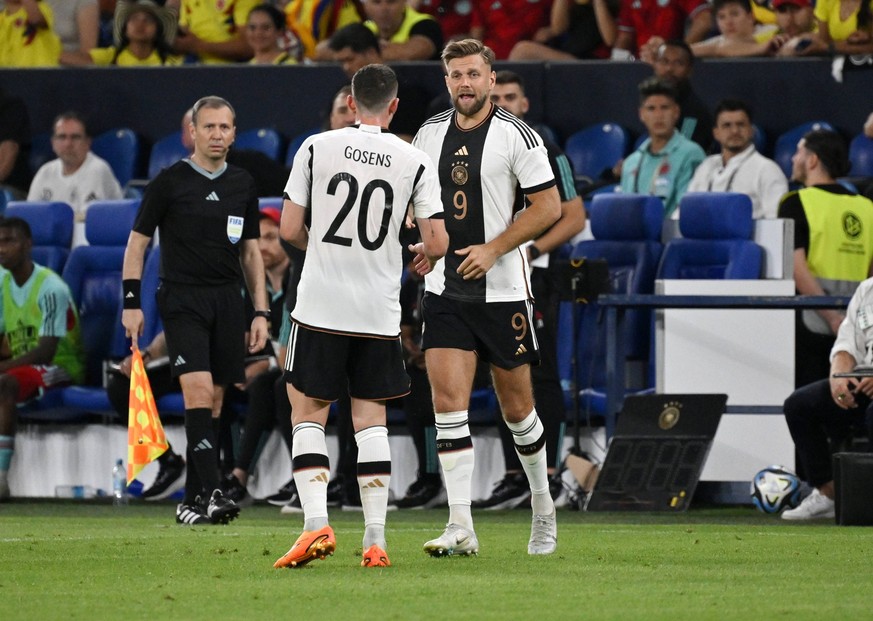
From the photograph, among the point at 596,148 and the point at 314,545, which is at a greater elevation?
the point at 596,148

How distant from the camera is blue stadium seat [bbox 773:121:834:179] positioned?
40.8 ft

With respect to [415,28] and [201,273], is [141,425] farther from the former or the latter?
[415,28]

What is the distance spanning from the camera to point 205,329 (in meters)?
8.90

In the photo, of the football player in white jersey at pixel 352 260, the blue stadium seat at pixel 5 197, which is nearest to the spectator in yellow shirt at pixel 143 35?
the blue stadium seat at pixel 5 197

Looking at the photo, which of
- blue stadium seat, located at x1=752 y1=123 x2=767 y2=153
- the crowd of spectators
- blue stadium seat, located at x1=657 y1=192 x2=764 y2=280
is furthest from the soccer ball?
the crowd of spectators

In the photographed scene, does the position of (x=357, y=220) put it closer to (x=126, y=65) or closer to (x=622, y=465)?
(x=622, y=465)

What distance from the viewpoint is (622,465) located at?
1008 centimetres

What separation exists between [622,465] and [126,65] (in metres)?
6.90

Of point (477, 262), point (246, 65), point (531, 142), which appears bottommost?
point (477, 262)

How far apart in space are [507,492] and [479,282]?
3.95 m

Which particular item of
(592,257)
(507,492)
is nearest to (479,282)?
(507,492)

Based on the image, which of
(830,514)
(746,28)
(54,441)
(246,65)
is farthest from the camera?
(246,65)

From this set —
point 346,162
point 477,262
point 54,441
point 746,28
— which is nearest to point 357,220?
point 346,162

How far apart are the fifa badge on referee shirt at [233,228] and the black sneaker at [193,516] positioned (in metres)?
1.46
